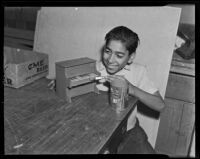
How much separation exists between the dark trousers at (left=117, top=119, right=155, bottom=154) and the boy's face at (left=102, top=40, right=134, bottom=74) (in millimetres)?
466

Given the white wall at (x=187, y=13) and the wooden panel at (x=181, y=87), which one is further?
the white wall at (x=187, y=13)

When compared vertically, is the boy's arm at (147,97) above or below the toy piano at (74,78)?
below

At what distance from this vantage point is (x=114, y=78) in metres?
1.29

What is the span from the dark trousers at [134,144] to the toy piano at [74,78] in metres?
0.39

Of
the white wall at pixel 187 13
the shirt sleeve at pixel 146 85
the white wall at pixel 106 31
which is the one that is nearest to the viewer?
the shirt sleeve at pixel 146 85

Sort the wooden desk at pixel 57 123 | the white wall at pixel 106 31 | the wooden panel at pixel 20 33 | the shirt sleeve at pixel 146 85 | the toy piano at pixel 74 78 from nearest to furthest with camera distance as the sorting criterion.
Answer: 1. the wooden desk at pixel 57 123
2. the toy piano at pixel 74 78
3. the shirt sleeve at pixel 146 85
4. the white wall at pixel 106 31
5. the wooden panel at pixel 20 33

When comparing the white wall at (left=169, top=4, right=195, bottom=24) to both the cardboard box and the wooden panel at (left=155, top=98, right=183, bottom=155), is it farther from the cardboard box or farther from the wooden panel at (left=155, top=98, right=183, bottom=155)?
the cardboard box

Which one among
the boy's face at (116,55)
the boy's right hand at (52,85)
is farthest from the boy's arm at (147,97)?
the boy's right hand at (52,85)

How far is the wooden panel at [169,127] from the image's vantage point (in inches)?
81.9

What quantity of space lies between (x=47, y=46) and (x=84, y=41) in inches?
16.1

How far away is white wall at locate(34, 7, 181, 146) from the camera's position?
192 cm

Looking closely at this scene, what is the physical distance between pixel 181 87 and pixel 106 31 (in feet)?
2.62

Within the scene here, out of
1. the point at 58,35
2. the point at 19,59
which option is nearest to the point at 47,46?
the point at 58,35

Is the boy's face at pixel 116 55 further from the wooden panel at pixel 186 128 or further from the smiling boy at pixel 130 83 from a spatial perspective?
the wooden panel at pixel 186 128
